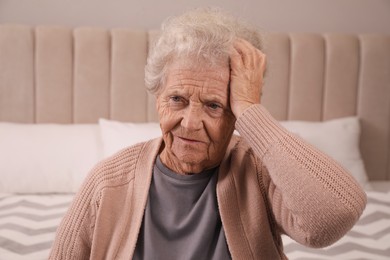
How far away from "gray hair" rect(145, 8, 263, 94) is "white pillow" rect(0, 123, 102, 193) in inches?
48.2

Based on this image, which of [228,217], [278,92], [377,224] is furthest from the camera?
[278,92]

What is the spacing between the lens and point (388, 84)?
263 centimetres

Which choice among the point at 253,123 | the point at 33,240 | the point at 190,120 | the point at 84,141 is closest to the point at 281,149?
the point at 253,123

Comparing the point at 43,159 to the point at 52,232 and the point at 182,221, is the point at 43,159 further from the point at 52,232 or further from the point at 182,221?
the point at 182,221

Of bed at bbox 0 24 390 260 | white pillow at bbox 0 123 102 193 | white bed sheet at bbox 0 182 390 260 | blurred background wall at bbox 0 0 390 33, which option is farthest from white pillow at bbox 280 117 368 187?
white pillow at bbox 0 123 102 193

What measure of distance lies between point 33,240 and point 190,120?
0.96 m

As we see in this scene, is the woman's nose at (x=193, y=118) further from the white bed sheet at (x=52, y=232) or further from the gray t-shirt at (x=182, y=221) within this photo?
the white bed sheet at (x=52, y=232)

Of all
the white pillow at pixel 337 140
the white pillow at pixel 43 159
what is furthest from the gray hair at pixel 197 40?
the white pillow at pixel 337 140

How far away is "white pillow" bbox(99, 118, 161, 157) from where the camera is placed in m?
2.25

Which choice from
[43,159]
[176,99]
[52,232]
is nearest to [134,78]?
[43,159]

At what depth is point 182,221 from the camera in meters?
1.10

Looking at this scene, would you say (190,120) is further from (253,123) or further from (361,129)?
(361,129)

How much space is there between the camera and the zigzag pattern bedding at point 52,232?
5.39 ft

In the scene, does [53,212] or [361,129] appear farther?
[361,129]
